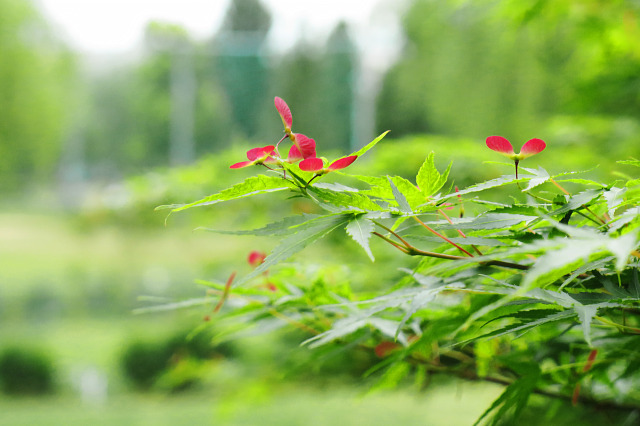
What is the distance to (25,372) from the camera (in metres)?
4.28

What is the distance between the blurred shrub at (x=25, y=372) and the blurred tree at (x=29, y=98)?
99.3 inches

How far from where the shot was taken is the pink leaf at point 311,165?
0.33m

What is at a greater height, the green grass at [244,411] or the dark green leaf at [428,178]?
the dark green leaf at [428,178]

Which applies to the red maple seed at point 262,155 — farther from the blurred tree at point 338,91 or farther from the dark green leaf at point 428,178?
the blurred tree at point 338,91

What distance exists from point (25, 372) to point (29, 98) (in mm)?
3544

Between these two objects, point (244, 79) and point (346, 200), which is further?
point (244, 79)

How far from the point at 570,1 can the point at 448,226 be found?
1.42m

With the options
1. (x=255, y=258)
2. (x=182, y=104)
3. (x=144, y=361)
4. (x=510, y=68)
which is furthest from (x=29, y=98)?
(x=255, y=258)

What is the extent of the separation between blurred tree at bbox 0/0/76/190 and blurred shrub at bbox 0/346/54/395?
2.52m

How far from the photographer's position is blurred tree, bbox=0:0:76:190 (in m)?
6.21

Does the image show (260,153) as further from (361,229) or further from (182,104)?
(182,104)

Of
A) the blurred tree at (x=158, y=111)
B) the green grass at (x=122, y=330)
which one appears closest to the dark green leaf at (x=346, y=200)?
the green grass at (x=122, y=330)

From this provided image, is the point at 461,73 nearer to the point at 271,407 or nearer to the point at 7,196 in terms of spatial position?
the point at 271,407

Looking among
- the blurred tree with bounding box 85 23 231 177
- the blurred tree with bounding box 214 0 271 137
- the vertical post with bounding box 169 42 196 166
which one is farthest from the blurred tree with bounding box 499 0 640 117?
the vertical post with bounding box 169 42 196 166
